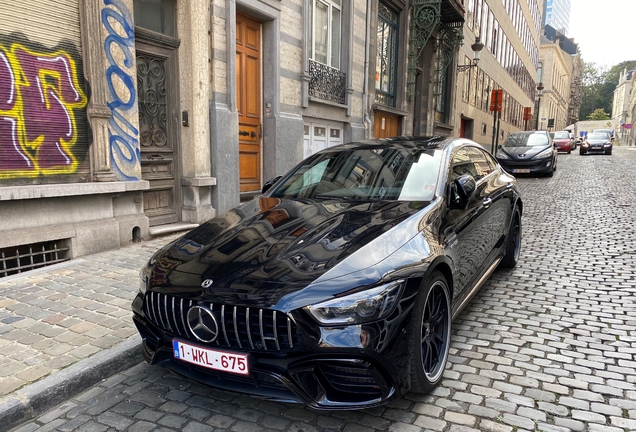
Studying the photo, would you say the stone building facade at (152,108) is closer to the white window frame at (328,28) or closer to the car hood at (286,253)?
the white window frame at (328,28)

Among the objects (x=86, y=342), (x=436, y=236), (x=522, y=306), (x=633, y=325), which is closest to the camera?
(x=436, y=236)

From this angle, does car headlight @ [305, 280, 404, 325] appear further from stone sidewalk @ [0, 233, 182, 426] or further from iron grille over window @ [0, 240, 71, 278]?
iron grille over window @ [0, 240, 71, 278]

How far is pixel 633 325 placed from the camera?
12.2 ft

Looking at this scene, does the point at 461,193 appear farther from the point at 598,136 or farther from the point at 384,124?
the point at 598,136

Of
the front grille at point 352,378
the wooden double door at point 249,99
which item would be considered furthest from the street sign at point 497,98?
the front grille at point 352,378

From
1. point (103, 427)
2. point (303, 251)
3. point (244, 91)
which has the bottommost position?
point (103, 427)

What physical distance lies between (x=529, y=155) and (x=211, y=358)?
15918mm

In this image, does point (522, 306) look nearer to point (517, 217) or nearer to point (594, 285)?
point (594, 285)

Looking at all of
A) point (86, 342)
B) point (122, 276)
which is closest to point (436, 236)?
point (86, 342)

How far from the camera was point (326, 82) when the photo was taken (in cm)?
1059

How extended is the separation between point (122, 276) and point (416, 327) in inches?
143

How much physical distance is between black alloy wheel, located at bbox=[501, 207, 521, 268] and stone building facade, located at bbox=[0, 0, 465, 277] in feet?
14.8

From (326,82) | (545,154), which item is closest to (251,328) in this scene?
(326,82)

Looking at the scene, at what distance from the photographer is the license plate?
7.15 ft
